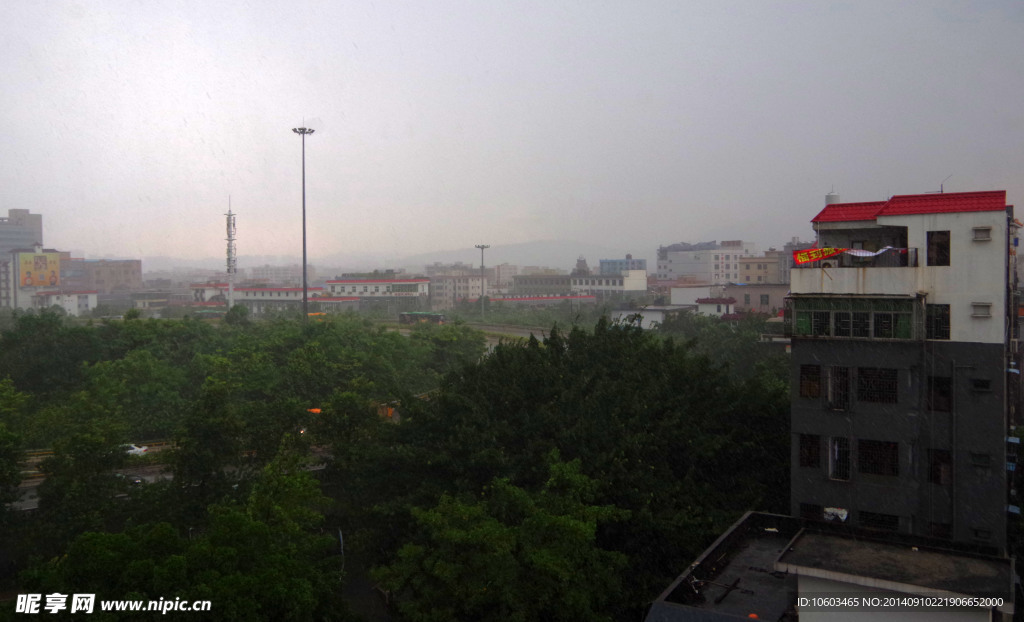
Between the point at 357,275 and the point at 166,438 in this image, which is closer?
the point at 166,438

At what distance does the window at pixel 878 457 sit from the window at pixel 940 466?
33cm

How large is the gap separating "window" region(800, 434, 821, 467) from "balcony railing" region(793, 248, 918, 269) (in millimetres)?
1992

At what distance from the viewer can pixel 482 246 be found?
144ft

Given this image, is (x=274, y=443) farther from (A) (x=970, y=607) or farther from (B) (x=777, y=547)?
(A) (x=970, y=607)

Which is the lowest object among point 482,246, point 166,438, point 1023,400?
point 166,438

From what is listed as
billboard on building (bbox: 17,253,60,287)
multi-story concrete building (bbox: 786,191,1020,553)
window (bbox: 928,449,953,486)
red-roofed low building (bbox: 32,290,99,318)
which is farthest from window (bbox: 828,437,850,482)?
billboard on building (bbox: 17,253,60,287)

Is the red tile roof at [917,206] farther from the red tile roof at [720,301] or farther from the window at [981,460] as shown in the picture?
the red tile roof at [720,301]

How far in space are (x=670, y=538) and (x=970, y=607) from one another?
3360mm

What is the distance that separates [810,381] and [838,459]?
92cm

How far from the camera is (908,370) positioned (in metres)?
7.99

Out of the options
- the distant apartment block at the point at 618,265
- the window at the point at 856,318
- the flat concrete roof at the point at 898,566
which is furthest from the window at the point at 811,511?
the distant apartment block at the point at 618,265

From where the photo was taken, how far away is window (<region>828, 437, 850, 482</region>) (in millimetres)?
8336

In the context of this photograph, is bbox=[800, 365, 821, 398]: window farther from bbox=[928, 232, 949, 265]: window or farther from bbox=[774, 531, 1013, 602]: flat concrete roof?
bbox=[774, 531, 1013, 602]: flat concrete roof

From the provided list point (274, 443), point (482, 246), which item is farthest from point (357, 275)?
point (274, 443)
